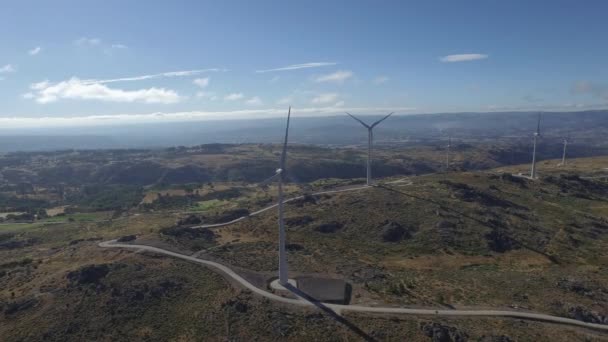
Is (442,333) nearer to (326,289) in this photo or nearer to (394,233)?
(326,289)

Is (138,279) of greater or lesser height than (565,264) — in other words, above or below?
above

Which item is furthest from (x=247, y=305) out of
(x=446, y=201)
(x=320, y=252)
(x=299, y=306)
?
(x=446, y=201)

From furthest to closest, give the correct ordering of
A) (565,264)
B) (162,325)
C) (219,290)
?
(565,264), (219,290), (162,325)

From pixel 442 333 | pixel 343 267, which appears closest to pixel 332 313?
pixel 442 333

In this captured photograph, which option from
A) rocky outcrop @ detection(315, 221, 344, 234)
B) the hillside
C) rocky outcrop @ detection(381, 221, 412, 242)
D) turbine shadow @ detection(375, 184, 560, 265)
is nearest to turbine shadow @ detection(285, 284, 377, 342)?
the hillside

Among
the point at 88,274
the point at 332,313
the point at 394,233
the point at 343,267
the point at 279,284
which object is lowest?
the point at 394,233

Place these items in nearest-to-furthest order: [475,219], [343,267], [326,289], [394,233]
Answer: [326,289]
[343,267]
[394,233]
[475,219]

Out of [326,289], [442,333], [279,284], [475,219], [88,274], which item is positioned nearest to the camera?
[442,333]

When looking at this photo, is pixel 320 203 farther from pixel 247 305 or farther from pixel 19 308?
pixel 19 308
